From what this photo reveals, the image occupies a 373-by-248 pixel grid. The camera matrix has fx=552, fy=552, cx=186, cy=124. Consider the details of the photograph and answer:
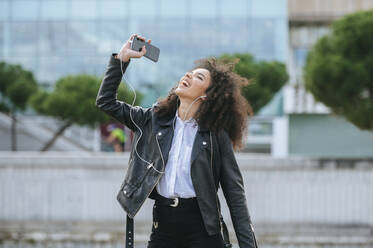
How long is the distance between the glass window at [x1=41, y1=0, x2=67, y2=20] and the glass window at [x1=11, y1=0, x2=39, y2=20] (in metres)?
0.30

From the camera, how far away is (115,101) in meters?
2.64

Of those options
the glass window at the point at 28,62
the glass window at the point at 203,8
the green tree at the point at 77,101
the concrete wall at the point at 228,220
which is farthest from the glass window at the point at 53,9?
the concrete wall at the point at 228,220

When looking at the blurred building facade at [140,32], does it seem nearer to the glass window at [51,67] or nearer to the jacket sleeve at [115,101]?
the glass window at [51,67]

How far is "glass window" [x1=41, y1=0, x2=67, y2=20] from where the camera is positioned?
23.3m

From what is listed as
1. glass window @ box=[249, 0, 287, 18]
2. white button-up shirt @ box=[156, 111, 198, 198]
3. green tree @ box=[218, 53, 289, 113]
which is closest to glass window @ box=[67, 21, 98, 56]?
glass window @ box=[249, 0, 287, 18]

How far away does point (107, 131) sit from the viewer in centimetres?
2311

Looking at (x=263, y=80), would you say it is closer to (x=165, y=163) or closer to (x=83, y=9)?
(x=83, y=9)

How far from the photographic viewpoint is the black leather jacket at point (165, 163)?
99.2 inches

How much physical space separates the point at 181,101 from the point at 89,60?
69.2 ft

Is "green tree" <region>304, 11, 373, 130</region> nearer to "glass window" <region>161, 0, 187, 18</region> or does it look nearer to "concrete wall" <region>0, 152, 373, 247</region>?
"concrete wall" <region>0, 152, 373, 247</region>

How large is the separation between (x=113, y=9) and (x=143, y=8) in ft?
4.13

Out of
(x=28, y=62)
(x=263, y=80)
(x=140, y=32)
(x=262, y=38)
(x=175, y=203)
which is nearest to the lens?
(x=175, y=203)

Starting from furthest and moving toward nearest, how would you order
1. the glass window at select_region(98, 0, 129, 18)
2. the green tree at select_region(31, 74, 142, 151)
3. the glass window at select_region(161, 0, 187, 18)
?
the glass window at select_region(98, 0, 129, 18) < the glass window at select_region(161, 0, 187, 18) < the green tree at select_region(31, 74, 142, 151)

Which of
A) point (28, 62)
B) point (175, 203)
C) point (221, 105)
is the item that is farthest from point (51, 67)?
point (175, 203)
